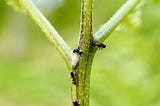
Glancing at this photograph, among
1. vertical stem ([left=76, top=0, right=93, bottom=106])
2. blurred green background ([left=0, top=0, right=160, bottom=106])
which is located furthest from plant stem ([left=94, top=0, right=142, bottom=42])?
blurred green background ([left=0, top=0, right=160, bottom=106])

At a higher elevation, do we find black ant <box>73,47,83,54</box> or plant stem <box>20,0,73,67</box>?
plant stem <box>20,0,73,67</box>

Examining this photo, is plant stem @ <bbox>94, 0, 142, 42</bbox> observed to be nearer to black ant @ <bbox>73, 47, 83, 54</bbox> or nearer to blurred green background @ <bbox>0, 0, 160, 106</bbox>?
black ant @ <bbox>73, 47, 83, 54</bbox>

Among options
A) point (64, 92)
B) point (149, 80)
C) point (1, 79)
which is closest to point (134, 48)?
point (149, 80)

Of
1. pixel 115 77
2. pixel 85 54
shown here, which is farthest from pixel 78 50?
pixel 115 77

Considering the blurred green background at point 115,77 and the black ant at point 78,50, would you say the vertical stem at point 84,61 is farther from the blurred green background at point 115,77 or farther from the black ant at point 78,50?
the blurred green background at point 115,77

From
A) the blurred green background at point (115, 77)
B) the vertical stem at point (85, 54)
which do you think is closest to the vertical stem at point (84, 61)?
the vertical stem at point (85, 54)

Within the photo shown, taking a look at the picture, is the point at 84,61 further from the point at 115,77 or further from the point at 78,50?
the point at 115,77
